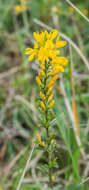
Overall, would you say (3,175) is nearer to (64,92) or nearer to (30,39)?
(64,92)

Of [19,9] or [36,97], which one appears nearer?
[36,97]

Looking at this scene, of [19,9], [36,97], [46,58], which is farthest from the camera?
[19,9]

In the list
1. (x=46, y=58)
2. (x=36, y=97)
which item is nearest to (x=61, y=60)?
(x=46, y=58)

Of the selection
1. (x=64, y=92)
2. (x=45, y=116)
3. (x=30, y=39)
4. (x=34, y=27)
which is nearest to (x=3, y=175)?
(x=64, y=92)

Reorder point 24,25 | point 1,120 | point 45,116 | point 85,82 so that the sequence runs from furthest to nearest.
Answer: point 24,25 < point 85,82 < point 1,120 < point 45,116

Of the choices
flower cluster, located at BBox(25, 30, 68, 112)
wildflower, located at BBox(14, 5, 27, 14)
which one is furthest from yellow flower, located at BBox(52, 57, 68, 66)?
wildflower, located at BBox(14, 5, 27, 14)

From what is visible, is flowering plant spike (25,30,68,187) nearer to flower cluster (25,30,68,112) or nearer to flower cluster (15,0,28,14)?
flower cluster (25,30,68,112)

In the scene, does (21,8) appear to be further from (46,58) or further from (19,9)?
(46,58)
